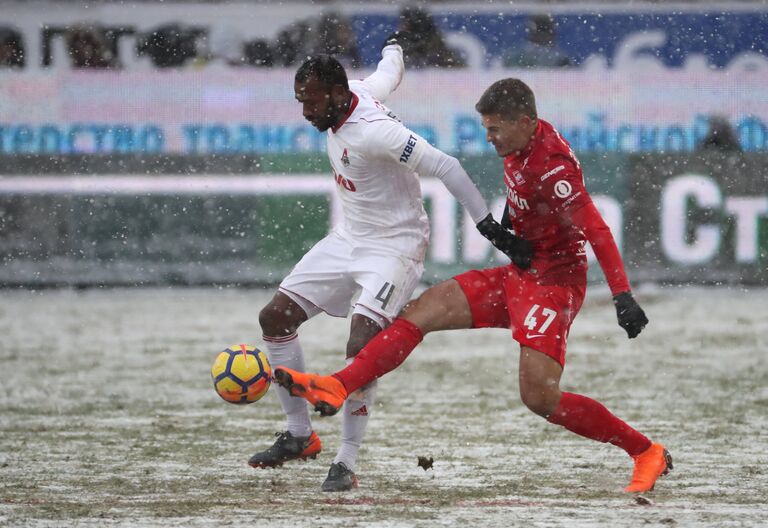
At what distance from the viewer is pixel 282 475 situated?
6.34m

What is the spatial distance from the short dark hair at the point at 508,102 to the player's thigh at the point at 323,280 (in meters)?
0.96

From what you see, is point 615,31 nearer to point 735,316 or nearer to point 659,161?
point 659,161

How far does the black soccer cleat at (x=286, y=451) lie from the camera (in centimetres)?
627

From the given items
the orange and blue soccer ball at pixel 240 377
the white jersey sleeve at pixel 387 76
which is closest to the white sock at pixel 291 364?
the orange and blue soccer ball at pixel 240 377

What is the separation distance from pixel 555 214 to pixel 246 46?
28.6 ft

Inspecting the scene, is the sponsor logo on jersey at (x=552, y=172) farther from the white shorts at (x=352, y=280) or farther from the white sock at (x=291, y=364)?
the white sock at (x=291, y=364)

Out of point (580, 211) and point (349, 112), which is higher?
point (349, 112)

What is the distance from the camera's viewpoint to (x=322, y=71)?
19.5ft

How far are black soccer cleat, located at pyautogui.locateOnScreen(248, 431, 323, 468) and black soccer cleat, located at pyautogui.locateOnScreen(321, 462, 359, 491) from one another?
0.41 m

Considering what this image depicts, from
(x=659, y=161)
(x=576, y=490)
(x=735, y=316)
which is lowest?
(x=576, y=490)

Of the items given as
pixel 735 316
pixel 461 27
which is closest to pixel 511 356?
pixel 735 316

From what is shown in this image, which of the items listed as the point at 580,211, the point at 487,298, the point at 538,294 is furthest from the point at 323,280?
the point at 580,211

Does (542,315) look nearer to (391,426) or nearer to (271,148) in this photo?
(391,426)

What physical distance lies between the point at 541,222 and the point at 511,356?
4427mm
